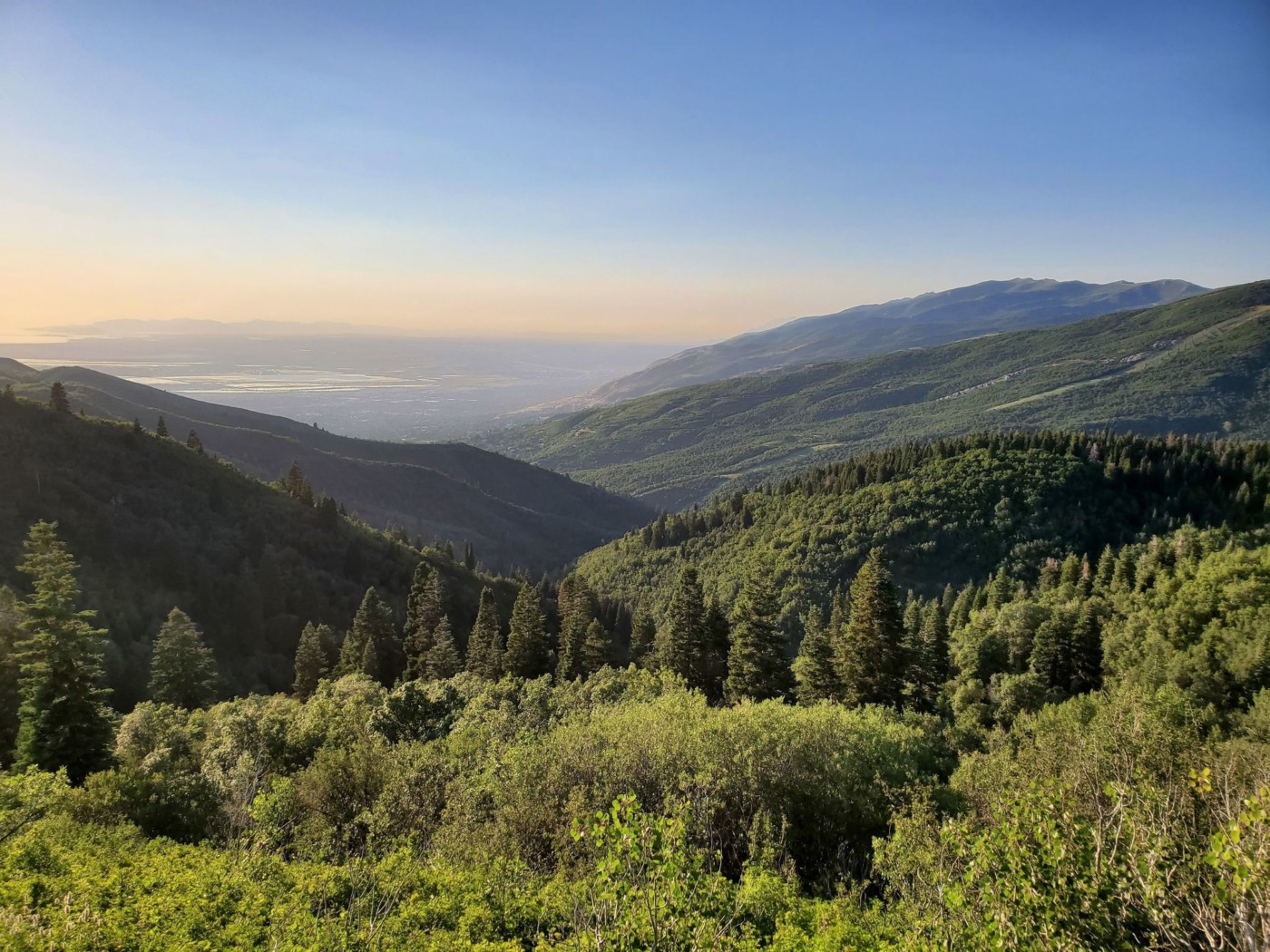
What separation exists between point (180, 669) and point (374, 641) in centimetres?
1833

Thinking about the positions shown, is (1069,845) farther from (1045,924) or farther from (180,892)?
(180,892)

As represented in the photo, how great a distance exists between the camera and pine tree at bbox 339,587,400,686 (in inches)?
2537

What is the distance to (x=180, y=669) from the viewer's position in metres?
53.7

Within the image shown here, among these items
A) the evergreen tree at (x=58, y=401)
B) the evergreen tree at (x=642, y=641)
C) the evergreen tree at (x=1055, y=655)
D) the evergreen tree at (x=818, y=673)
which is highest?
the evergreen tree at (x=58, y=401)

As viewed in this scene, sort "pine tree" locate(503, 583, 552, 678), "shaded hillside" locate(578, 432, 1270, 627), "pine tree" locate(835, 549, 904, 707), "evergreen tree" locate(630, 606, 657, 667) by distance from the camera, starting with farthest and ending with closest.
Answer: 1. "shaded hillside" locate(578, 432, 1270, 627)
2. "evergreen tree" locate(630, 606, 657, 667)
3. "pine tree" locate(503, 583, 552, 678)
4. "pine tree" locate(835, 549, 904, 707)

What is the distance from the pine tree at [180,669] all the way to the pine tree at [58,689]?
2270 centimetres

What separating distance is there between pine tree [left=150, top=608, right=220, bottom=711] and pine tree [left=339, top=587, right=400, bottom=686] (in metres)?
12.1

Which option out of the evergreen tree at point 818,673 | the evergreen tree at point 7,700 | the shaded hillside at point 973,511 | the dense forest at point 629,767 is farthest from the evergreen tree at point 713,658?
the shaded hillside at point 973,511

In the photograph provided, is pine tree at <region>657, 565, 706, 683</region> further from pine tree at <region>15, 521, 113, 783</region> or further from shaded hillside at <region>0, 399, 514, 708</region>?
shaded hillside at <region>0, 399, 514, 708</region>

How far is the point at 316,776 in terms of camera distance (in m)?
26.4

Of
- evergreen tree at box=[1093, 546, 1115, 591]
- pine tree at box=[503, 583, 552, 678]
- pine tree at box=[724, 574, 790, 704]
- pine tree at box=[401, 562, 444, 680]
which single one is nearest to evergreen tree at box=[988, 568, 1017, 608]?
evergreen tree at box=[1093, 546, 1115, 591]

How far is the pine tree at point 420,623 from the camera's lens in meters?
68.3

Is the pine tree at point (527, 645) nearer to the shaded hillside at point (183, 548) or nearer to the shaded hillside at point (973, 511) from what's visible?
the shaded hillside at point (183, 548)

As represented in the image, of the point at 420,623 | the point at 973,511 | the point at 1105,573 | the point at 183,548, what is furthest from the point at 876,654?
the point at 973,511
